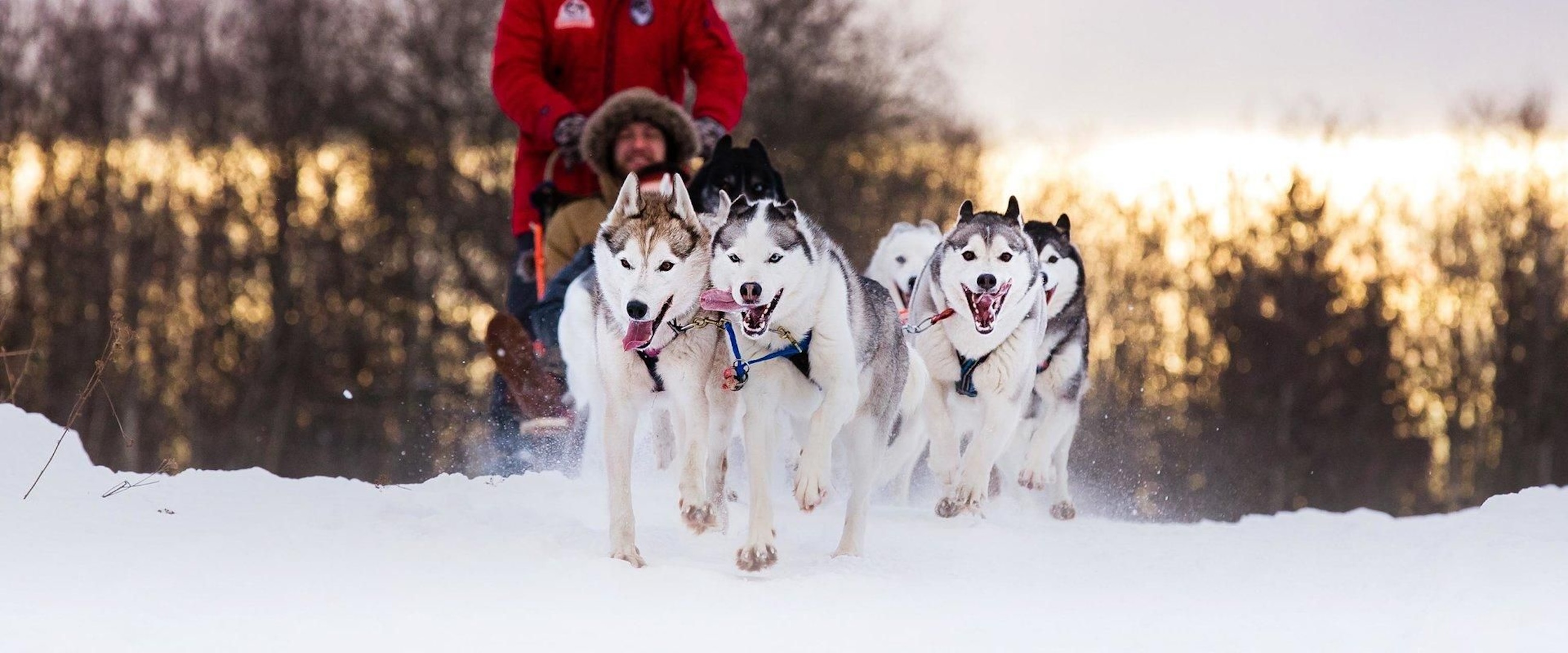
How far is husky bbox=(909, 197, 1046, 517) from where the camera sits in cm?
641

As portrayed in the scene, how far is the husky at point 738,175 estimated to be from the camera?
6453mm

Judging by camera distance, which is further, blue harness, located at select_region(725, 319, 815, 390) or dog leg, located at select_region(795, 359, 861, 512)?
dog leg, located at select_region(795, 359, 861, 512)

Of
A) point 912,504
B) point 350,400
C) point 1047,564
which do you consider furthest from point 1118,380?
point 1047,564

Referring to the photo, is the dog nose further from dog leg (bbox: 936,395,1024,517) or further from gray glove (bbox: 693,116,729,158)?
gray glove (bbox: 693,116,729,158)

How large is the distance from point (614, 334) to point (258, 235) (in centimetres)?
1749

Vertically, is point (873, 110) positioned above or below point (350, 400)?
above

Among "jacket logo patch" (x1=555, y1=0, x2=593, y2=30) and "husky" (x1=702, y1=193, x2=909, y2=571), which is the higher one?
"jacket logo patch" (x1=555, y1=0, x2=593, y2=30)

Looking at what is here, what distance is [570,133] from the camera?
7453 mm

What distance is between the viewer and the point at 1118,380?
71.0ft

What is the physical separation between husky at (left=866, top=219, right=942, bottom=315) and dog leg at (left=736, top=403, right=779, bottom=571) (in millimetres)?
3101

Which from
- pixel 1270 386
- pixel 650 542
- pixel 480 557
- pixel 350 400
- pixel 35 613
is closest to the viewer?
pixel 35 613

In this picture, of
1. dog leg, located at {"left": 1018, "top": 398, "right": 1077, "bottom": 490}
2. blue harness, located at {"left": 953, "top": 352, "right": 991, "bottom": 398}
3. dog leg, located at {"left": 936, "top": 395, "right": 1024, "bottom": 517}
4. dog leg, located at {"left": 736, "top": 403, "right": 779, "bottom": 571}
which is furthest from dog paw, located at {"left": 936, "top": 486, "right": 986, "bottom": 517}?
dog leg, located at {"left": 736, "top": 403, "right": 779, "bottom": 571}

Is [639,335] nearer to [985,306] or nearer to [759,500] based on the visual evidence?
[759,500]

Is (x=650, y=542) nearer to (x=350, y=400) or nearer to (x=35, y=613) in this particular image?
(x=35, y=613)
